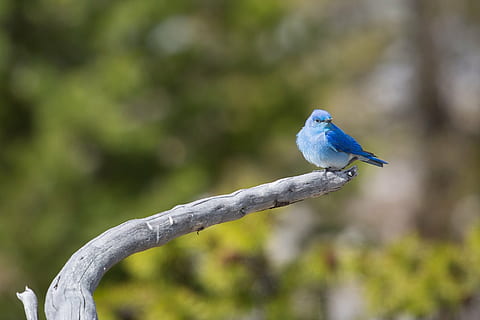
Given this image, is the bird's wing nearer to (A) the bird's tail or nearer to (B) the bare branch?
(A) the bird's tail

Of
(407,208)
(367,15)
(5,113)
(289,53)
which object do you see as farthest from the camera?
(407,208)

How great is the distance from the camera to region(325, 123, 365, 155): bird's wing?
1911mm

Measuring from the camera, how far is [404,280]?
3.76m

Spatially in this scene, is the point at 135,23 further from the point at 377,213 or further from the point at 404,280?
the point at 377,213

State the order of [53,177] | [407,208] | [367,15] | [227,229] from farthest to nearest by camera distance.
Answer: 1. [407,208]
2. [367,15]
3. [53,177]
4. [227,229]

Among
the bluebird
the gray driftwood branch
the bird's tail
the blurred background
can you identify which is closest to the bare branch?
the gray driftwood branch

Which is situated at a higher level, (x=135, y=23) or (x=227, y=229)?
(x=135, y=23)

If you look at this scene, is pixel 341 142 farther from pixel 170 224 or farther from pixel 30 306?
pixel 30 306

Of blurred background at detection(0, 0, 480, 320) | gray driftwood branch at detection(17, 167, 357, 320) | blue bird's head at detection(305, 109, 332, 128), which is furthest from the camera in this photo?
blurred background at detection(0, 0, 480, 320)

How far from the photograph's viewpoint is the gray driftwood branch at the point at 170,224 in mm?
1833

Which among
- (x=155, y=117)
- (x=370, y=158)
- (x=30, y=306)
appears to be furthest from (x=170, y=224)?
(x=155, y=117)

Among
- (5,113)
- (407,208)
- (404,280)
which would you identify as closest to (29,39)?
(5,113)

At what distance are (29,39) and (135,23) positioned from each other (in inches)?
47.4

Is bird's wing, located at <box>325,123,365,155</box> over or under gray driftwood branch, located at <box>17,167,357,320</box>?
over
